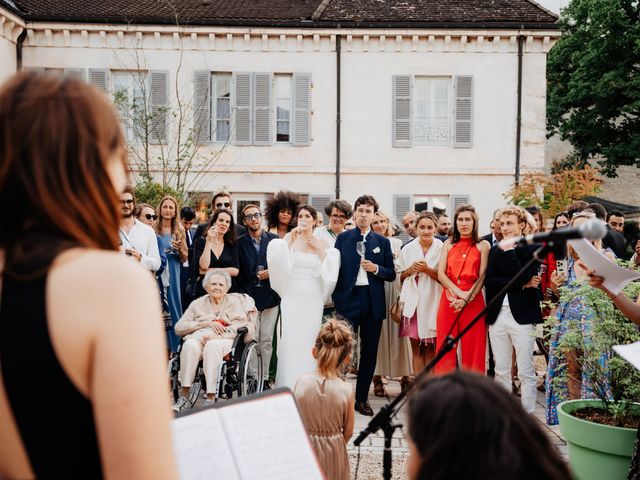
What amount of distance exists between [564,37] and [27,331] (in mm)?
30813

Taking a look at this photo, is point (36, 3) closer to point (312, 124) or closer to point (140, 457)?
point (312, 124)

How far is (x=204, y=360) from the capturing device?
605 cm

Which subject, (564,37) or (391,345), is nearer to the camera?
(391,345)

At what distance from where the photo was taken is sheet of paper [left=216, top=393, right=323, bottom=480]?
1.75 meters

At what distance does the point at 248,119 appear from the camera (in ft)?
60.0

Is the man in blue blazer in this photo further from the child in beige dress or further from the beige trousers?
the child in beige dress

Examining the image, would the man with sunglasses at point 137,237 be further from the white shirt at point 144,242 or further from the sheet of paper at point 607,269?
the sheet of paper at point 607,269

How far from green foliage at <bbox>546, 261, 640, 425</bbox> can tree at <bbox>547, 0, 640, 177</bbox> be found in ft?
68.9

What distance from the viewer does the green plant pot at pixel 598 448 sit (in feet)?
13.5

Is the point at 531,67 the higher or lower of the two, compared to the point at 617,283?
higher

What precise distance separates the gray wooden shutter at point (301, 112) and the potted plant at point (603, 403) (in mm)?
13993

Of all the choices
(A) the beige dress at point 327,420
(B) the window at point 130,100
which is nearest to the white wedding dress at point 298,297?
(A) the beige dress at point 327,420

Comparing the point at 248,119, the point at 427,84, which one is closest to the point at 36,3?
the point at 248,119

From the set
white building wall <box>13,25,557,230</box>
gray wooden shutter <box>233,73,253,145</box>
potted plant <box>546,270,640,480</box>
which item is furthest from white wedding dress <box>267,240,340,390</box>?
gray wooden shutter <box>233,73,253,145</box>
